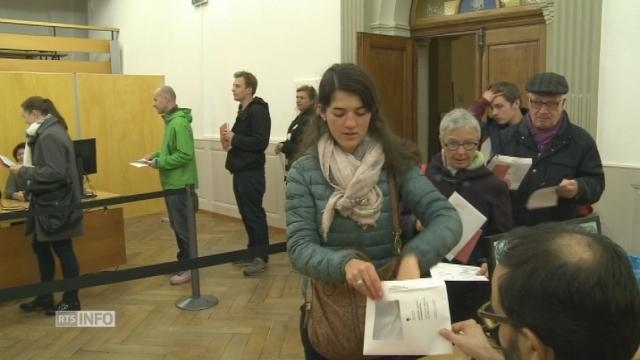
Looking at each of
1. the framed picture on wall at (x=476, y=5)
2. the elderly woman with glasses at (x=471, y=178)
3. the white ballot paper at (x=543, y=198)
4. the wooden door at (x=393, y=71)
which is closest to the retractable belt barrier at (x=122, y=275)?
the elderly woman with glasses at (x=471, y=178)

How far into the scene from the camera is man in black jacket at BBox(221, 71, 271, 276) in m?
5.08

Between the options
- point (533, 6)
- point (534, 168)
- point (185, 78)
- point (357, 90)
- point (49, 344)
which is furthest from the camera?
point (185, 78)

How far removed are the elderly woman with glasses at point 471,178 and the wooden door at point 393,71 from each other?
338cm

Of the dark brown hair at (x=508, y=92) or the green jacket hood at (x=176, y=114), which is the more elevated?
the dark brown hair at (x=508, y=92)

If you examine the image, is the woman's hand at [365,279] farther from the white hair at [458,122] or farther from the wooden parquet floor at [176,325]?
the wooden parquet floor at [176,325]

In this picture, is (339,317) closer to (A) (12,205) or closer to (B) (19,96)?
(A) (12,205)

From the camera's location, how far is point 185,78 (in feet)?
28.9

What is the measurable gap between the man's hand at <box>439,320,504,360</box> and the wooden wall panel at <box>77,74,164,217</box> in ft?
24.5

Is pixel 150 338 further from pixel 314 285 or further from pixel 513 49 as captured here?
pixel 513 49

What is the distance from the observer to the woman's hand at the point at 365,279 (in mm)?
1416

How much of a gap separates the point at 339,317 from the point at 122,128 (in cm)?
743

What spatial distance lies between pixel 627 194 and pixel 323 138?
3.38 metres

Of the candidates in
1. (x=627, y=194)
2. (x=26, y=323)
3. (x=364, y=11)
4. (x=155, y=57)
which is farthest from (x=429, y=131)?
(x=155, y=57)

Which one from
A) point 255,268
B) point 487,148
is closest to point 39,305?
point 255,268
